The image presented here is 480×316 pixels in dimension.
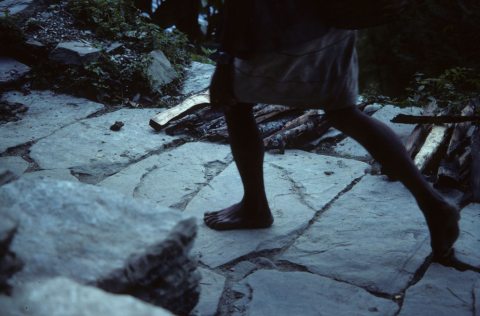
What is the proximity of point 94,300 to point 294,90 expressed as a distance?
121 cm

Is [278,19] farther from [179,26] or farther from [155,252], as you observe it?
[179,26]

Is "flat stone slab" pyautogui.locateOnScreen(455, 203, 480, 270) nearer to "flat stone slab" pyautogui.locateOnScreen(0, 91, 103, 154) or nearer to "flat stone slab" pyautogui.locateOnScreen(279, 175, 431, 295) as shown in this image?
"flat stone slab" pyautogui.locateOnScreen(279, 175, 431, 295)

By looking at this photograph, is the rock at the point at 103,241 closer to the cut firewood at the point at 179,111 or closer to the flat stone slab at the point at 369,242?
the flat stone slab at the point at 369,242

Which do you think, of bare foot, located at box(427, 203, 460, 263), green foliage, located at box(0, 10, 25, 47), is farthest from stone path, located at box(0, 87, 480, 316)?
green foliage, located at box(0, 10, 25, 47)

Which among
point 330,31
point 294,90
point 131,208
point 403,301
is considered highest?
point 330,31

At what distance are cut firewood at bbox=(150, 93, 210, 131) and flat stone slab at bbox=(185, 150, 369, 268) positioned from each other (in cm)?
98

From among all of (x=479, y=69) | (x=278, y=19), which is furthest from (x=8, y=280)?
(x=479, y=69)

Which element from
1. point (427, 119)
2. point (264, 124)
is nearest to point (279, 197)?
point (264, 124)

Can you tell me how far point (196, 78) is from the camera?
492 centimetres

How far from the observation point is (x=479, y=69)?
527 centimetres

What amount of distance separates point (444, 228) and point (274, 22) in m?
1.15

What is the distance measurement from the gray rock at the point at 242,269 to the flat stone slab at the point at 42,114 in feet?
6.45

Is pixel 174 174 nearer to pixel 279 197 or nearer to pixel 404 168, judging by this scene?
pixel 279 197

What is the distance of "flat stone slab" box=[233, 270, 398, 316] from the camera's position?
5.43 feet
